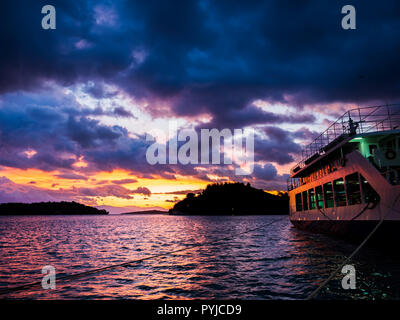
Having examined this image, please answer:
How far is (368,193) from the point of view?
55.4 ft

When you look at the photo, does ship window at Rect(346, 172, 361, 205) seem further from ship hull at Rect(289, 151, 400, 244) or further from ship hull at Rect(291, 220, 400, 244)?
ship hull at Rect(291, 220, 400, 244)

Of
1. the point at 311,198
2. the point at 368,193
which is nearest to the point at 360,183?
the point at 368,193

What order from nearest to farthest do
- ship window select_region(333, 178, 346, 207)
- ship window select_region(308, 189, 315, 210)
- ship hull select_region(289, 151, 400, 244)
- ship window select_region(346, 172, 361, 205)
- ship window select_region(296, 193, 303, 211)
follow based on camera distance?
ship hull select_region(289, 151, 400, 244), ship window select_region(346, 172, 361, 205), ship window select_region(333, 178, 346, 207), ship window select_region(308, 189, 315, 210), ship window select_region(296, 193, 303, 211)

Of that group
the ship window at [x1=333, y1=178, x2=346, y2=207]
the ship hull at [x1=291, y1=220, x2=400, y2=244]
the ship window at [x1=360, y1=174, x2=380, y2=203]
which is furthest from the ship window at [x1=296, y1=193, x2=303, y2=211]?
the ship window at [x1=360, y1=174, x2=380, y2=203]

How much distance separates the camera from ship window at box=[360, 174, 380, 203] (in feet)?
50.9

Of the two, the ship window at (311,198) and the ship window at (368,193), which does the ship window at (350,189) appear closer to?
the ship window at (368,193)

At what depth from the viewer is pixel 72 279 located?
12133mm

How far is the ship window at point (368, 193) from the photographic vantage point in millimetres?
15512

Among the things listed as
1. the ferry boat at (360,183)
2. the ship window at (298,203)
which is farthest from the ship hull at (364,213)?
the ship window at (298,203)

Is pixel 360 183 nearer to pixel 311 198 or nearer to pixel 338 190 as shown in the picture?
pixel 338 190

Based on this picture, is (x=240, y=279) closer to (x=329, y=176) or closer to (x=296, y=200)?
(x=329, y=176)

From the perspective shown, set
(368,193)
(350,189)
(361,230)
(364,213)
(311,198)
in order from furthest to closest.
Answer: (311,198) < (350,189) < (361,230) < (368,193) < (364,213)
